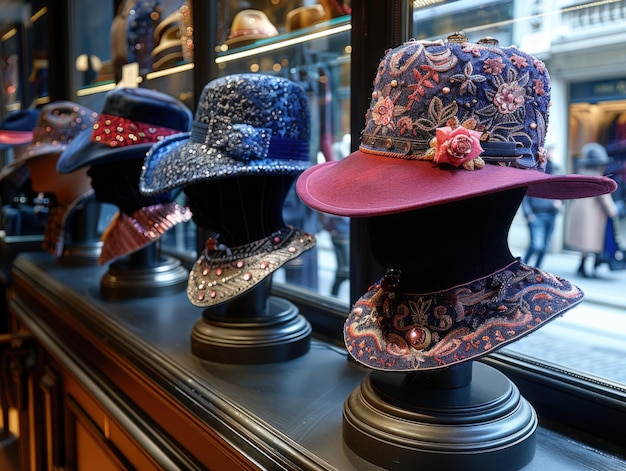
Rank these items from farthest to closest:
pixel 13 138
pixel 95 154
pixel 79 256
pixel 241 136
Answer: pixel 13 138, pixel 79 256, pixel 95 154, pixel 241 136

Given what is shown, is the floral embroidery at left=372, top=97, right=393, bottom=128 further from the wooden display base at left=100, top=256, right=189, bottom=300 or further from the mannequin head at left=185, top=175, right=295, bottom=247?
the wooden display base at left=100, top=256, right=189, bottom=300

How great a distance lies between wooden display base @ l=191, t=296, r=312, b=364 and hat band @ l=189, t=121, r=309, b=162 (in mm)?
337

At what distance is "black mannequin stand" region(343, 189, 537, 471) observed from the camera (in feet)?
2.35

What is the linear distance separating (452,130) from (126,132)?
3.40ft

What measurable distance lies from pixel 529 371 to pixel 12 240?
246cm

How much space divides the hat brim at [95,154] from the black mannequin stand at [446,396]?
2.90ft

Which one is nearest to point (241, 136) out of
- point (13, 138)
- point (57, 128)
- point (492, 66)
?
point (492, 66)

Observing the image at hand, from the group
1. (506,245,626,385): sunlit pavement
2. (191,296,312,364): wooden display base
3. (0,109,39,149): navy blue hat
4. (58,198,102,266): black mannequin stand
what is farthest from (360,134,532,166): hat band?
(0,109,39,149): navy blue hat

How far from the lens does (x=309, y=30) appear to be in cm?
149

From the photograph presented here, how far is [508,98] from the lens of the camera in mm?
706

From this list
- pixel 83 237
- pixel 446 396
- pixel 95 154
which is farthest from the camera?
pixel 83 237

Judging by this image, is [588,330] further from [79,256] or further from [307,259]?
[79,256]

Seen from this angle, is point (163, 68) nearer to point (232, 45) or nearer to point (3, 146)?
point (232, 45)

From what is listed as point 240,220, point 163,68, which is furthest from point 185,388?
point 163,68
